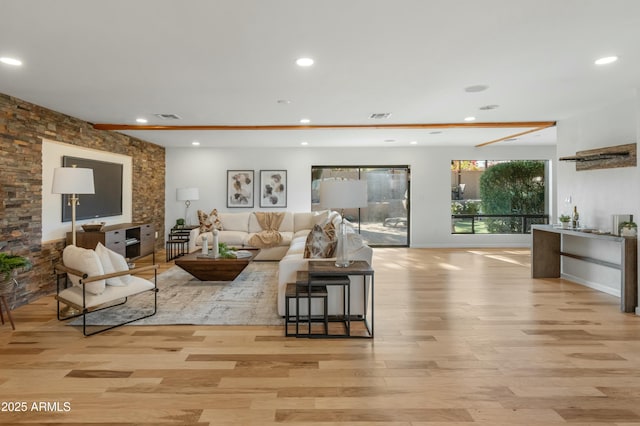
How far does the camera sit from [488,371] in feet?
9.25

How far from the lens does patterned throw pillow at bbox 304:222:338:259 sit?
4.23 m

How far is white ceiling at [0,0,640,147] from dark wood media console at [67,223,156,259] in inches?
65.5

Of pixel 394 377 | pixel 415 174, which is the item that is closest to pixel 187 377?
pixel 394 377

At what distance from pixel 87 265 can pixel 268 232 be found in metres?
4.48

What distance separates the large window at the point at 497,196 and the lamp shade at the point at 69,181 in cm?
773

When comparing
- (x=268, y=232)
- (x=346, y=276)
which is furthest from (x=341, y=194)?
(x=268, y=232)

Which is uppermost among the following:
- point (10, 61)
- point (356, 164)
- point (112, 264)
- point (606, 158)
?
point (10, 61)

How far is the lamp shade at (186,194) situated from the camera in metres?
8.45

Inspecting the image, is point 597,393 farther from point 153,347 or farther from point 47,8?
point 47,8

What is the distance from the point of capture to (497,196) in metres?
9.62

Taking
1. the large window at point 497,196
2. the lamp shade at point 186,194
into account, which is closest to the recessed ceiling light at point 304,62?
the lamp shade at point 186,194

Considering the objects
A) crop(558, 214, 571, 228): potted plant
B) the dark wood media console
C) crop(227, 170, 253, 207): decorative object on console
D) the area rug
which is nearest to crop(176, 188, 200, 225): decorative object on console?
crop(227, 170, 253, 207): decorative object on console

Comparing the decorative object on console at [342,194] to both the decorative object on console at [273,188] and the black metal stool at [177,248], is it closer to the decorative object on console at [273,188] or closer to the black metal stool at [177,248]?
the black metal stool at [177,248]

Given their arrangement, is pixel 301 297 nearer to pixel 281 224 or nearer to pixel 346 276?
pixel 346 276
